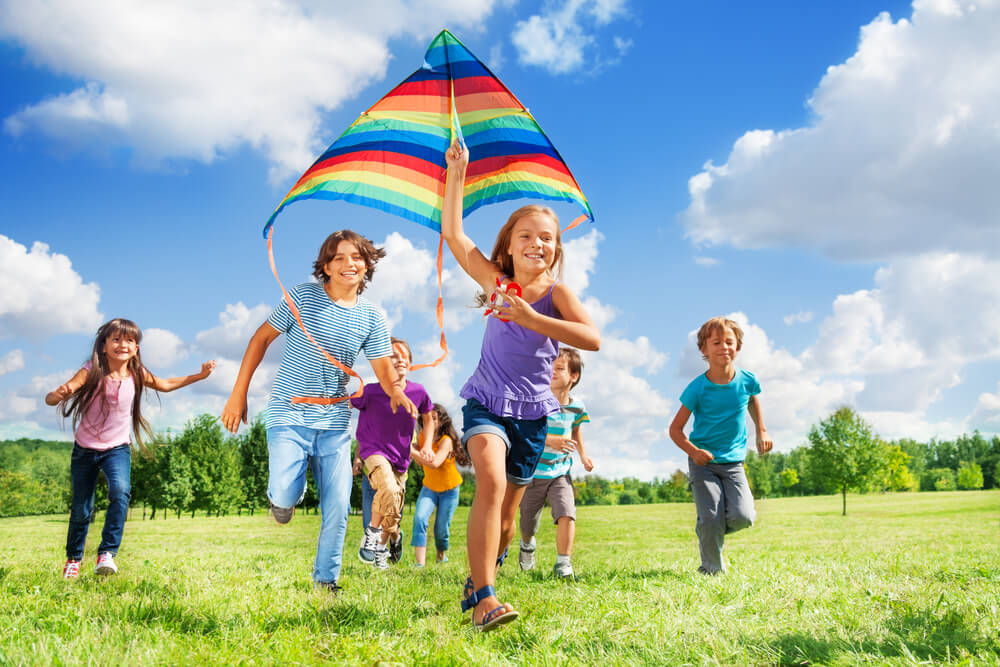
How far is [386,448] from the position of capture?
7840 millimetres

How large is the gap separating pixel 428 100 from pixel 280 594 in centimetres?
390

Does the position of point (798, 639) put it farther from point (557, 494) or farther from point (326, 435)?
point (557, 494)

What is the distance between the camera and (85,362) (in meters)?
6.92

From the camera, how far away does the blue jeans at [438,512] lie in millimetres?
8812

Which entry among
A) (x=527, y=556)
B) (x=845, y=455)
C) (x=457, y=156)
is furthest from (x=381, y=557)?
(x=845, y=455)

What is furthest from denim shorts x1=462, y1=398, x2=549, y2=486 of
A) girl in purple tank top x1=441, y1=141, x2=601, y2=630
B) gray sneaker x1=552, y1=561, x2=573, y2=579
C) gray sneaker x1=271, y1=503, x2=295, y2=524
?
gray sneaker x1=552, y1=561, x2=573, y2=579

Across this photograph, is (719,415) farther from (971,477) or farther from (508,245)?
(971,477)

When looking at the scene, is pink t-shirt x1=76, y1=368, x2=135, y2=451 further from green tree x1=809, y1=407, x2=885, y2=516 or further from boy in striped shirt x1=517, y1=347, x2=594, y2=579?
green tree x1=809, y1=407, x2=885, y2=516

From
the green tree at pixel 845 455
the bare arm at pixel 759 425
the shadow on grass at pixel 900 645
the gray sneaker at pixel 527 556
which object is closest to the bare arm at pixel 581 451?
the gray sneaker at pixel 527 556

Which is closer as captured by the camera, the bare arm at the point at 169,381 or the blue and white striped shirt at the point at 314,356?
the blue and white striped shirt at the point at 314,356

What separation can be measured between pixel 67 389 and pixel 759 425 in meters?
6.74

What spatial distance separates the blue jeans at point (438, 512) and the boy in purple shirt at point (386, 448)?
35 cm

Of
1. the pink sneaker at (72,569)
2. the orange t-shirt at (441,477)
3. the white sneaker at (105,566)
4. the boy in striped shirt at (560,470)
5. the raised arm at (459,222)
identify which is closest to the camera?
the raised arm at (459,222)

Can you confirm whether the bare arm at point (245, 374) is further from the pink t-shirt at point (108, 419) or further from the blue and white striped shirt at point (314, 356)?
the pink t-shirt at point (108, 419)
